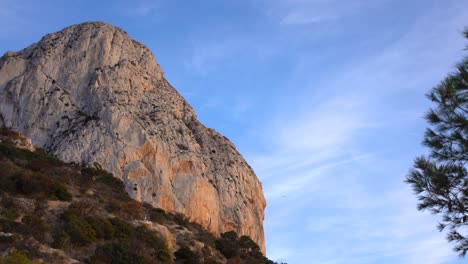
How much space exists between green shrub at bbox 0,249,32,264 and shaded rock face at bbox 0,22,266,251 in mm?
23933

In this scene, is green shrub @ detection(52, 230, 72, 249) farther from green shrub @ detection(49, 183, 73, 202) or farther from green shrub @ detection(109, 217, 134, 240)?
green shrub @ detection(49, 183, 73, 202)

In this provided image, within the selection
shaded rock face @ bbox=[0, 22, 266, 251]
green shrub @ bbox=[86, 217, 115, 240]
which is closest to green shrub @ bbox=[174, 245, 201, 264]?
green shrub @ bbox=[86, 217, 115, 240]

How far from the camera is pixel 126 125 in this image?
144ft

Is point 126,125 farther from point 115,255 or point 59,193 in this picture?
point 115,255

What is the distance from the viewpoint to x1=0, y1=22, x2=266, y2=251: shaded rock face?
42.2m

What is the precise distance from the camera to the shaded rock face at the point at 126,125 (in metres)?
42.2

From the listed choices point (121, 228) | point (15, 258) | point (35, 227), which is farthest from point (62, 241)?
point (15, 258)

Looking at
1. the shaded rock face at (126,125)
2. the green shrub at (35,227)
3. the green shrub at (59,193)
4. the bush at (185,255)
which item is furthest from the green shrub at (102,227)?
the shaded rock face at (126,125)

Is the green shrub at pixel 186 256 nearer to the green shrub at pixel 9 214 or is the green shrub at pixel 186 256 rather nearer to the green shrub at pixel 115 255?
the green shrub at pixel 115 255

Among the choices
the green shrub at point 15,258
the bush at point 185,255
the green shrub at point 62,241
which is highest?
the bush at point 185,255

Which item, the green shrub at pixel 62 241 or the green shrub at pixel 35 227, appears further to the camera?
the green shrub at pixel 62 241

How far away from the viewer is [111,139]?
42.5 meters

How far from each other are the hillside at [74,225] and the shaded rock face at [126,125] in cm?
1014

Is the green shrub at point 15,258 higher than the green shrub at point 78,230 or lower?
lower
